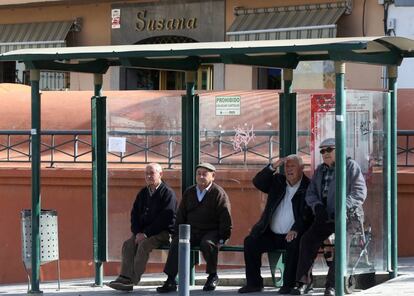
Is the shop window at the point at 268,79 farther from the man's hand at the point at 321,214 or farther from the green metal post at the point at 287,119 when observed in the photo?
the man's hand at the point at 321,214

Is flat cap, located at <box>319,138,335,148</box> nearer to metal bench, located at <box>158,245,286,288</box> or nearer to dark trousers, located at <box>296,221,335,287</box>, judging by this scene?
dark trousers, located at <box>296,221,335,287</box>

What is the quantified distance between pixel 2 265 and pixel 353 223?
672 centimetres

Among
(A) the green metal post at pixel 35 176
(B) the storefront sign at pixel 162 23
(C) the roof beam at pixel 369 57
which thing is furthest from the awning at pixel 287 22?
(A) the green metal post at pixel 35 176

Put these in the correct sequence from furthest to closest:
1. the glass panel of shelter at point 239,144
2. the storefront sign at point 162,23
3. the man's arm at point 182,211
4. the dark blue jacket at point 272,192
Result: the storefront sign at point 162,23
the glass panel of shelter at point 239,144
the man's arm at point 182,211
the dark blue jacket at point 272,192

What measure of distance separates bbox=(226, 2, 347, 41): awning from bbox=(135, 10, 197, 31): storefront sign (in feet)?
4.44

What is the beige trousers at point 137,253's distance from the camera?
11414 mm

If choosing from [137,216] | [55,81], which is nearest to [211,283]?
[137,216]

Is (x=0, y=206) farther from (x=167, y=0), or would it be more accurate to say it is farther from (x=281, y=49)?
(x=167, y=0)

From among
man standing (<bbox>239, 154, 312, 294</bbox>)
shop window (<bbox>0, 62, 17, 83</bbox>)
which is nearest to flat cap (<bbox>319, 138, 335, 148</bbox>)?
man standing (<bbox>239, 154, 312, 294</bbox>)

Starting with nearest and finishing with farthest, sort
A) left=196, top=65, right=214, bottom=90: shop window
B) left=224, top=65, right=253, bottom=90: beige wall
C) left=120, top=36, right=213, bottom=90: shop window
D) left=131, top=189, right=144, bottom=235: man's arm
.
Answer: left=131, top=189, right=144, bottom=235: man's arm
left=224, top=65, right=253, bottom=90: beige wall
left=196, top=65, right=214, bottom=90: shop window
left=120, top=36, right=213, bottom=90: shop window

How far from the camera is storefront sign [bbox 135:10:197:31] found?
74.7 ft

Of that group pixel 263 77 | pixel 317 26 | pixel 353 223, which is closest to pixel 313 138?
pixel 353 223

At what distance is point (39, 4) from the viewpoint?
80.3 ft

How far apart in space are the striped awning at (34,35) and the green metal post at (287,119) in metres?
13.1
